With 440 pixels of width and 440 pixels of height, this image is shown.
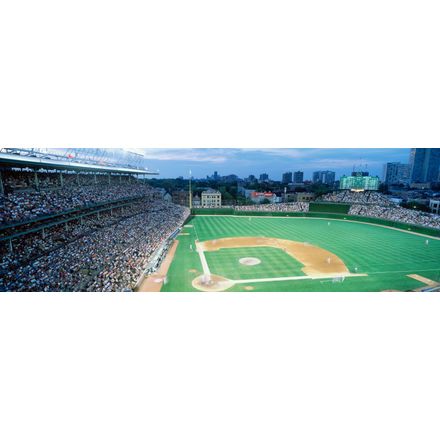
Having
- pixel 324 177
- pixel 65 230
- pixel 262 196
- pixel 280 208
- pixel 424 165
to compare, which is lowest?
pixel 280 208

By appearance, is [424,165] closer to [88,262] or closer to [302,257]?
[302,257]

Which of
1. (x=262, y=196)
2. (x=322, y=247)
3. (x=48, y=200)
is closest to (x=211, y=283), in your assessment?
(x=48, y=200)

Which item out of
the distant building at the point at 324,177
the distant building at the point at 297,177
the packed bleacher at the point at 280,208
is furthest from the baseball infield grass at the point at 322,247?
the distant building at the point at 297,177

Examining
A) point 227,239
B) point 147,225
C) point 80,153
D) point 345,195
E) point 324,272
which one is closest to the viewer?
point 324,272

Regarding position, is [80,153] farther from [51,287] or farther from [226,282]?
[226,282]

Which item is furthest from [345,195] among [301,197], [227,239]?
[227,239]

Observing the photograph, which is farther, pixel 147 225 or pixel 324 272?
pixel 147 225
